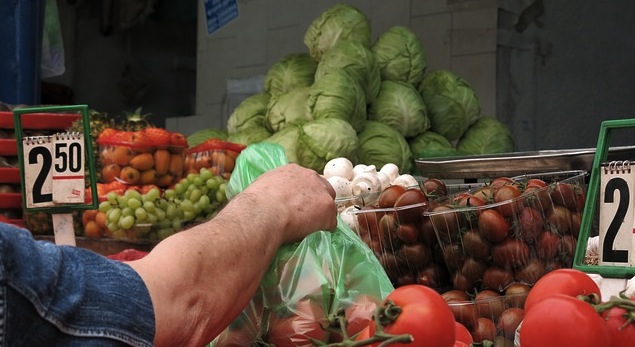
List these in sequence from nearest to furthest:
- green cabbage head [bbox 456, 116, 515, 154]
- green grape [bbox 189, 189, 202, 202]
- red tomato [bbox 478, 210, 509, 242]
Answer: red tomato [bbox 478, 210, 509, 242] → green grape [bbox 189, 189, 202, 202] → green cabbage head [bbox 456, 116, 515, 154]

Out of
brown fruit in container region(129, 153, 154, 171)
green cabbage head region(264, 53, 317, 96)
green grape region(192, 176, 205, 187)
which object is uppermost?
green cabbage head region(264, 53, 317, 96)

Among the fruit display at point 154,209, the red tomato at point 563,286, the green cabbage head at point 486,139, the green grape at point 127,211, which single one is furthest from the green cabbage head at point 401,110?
the red tomato at point 563,286

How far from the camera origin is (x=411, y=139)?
3.96 meters

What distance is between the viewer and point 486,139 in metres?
4.06

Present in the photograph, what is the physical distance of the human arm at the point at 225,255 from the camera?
1252 mm

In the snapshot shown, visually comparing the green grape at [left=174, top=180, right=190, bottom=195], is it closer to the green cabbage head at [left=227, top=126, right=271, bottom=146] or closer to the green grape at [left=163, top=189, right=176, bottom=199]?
the green grape at [left=163, top=189, right=176, bottom=199]

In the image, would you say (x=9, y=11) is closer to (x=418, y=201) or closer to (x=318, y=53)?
(x=318, y=53)

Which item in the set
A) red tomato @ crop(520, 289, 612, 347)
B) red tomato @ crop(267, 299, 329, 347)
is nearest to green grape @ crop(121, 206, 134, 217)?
red tomato @ crop(267, 299, 329, 347)

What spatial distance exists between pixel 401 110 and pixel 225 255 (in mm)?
2519

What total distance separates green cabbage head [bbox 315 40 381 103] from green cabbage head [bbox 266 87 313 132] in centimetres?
16

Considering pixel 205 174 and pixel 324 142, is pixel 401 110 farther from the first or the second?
pixel 205 174

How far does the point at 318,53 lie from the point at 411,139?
73 cm

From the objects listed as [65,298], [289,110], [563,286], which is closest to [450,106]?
[289,110]

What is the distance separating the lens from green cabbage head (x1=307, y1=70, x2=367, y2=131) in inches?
142
